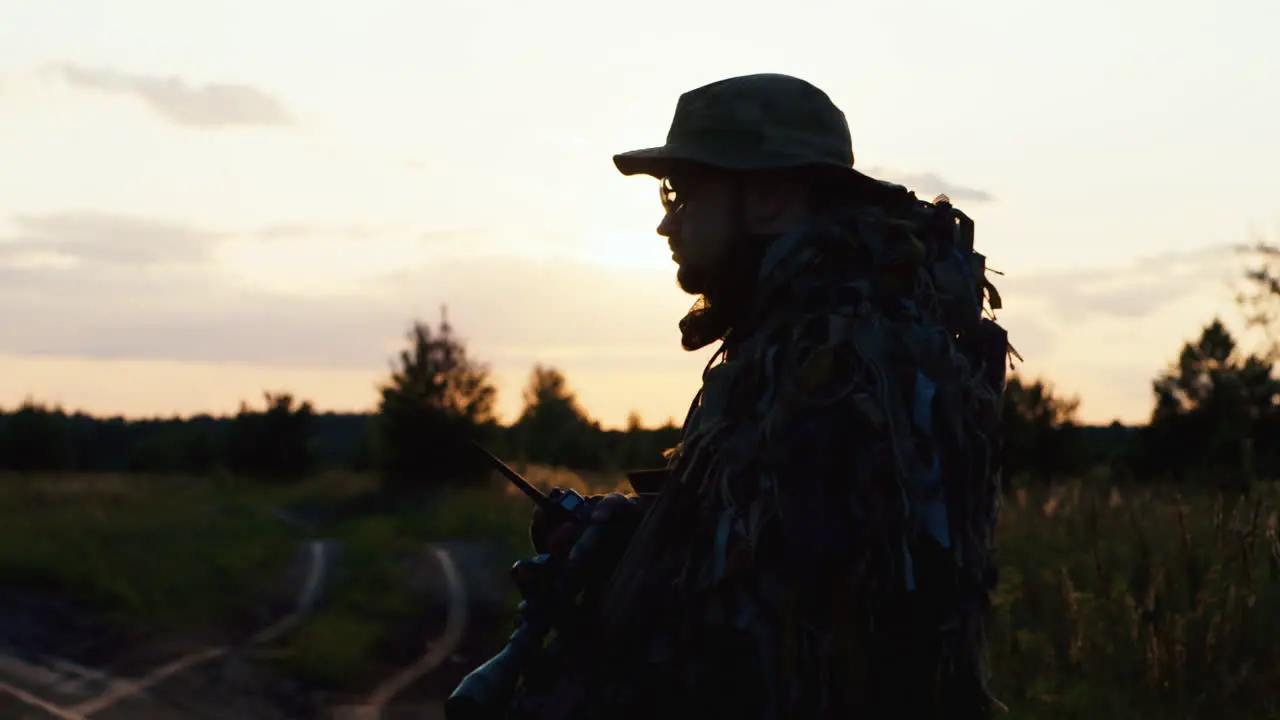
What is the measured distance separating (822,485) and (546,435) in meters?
78.5

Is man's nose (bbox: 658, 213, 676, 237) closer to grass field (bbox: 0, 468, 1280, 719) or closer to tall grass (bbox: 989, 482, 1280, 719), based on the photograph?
grass field (bbox: 0, 468, 1280, 719)

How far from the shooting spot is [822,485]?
7.48 feet

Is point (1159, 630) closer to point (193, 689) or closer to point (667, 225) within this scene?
point (667, 225)

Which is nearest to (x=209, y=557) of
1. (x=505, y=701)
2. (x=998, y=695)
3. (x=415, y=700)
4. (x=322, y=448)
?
(x=415, y=700)

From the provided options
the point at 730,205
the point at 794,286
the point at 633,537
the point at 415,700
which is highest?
the point at 730,205

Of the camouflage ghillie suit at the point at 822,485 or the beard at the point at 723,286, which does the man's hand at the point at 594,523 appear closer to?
the camouflage ghillie suit at the point at 822,485

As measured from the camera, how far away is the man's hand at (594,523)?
9.32ft

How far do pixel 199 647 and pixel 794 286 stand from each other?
9.76 meters

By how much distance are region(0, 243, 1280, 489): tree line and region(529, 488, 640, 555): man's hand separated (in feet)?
19.2

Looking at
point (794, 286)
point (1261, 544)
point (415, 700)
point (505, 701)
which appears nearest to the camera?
point (794, 286)

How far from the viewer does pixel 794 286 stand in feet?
7.98

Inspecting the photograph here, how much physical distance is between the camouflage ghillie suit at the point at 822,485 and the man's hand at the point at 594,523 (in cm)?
22

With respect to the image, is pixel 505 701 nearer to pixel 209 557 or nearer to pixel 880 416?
pixel 880 416

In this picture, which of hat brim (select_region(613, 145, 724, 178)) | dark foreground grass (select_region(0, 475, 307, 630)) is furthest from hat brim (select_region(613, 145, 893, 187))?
dark foreground grass (select_region(0, 475, 307, 630))
